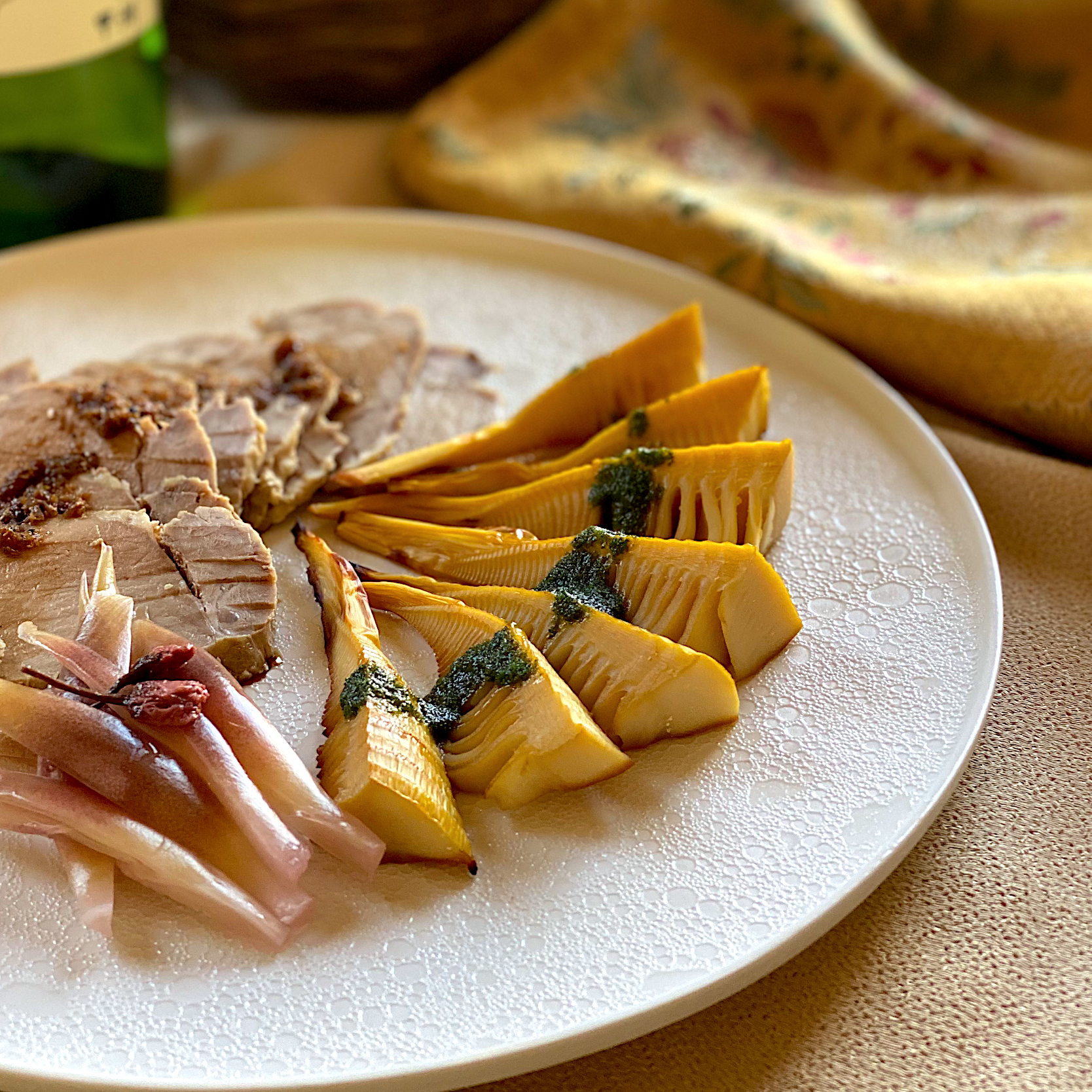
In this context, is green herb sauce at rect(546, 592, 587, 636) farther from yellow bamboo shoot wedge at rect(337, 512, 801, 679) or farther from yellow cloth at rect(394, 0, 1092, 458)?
yellow cloth at rect(394, 0, 1092, 458)

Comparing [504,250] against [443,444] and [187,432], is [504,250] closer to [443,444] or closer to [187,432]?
[443,444]

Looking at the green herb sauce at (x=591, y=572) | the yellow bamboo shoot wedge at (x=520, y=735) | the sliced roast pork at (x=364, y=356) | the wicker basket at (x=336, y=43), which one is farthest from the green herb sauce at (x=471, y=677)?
the wicker basket at (x=336, y=43)

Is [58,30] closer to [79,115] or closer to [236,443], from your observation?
[79,115]

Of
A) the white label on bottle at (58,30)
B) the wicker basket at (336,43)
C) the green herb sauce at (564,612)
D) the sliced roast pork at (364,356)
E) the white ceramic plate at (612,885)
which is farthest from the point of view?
the wicker basket at (336,43)

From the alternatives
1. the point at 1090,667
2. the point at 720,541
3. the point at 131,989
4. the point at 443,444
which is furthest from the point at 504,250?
the point at 131,989

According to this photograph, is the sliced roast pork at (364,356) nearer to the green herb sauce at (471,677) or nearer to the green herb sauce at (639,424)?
the green herb sauce at (639,424)

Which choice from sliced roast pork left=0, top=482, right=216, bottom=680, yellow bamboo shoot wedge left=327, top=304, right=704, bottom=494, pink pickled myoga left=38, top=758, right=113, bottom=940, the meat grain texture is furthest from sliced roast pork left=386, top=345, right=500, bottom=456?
pink pickled myoga left=38, top=758, right=113, bottom=940

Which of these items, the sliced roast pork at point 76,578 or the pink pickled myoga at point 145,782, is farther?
the sliced roast pork at point 76,578
